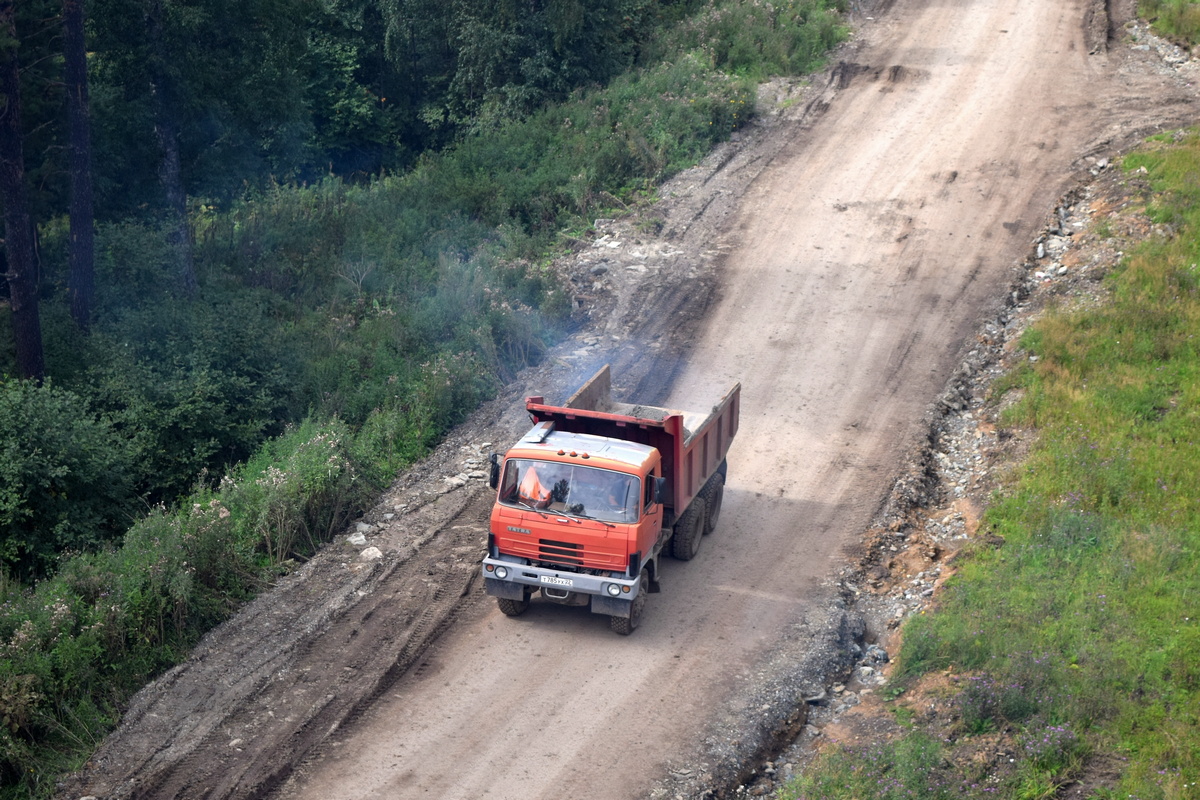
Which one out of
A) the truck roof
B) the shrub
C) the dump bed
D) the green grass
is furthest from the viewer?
the green grass

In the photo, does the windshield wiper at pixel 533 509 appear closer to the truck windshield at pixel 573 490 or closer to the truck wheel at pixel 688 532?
the truck windshield at pixel 573 490

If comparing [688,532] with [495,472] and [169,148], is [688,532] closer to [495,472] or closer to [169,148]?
[495,472]

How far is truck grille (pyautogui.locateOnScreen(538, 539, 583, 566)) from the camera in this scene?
12.9m

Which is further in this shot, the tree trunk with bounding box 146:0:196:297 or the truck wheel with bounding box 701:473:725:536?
the tree trunk with bounding box 146:0:196:297

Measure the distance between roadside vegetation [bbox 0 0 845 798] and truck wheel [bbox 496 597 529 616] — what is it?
3.20 m

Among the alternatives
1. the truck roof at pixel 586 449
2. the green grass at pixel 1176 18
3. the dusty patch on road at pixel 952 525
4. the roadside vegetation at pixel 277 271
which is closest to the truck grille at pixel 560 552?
the truck roof at pixel 586 449

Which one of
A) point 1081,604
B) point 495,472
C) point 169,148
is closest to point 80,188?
Answer: point 169,148

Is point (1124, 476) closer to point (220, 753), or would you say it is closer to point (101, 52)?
point (220, 753)

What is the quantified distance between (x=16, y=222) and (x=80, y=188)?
179 cm

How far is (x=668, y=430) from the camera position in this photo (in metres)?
13.6

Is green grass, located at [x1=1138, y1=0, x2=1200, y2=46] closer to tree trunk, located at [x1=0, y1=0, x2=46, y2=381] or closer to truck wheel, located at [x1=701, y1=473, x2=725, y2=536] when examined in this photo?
truck wheel, located at [x1=701, y1=473, x2=725, y2=536]

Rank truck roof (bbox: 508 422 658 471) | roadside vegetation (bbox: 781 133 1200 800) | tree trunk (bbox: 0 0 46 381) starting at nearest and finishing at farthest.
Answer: roadside vegetation (bbox: 781 133 1200 800)
truck roof (bbox: 508 422 658 471)
tree trunk (bbox: 0 0 46 381)

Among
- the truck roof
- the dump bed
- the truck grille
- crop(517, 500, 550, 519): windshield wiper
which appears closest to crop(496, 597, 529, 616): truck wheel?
the truck grille

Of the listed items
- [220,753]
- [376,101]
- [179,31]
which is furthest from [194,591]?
[376,101]
